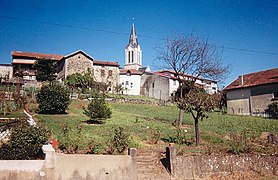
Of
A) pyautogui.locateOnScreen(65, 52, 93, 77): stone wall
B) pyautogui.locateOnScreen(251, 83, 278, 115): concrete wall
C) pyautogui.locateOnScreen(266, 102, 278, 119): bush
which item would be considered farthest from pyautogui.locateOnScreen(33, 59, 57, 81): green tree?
pyautogui.locateOnScreen(266, 102, 278, 119): bush

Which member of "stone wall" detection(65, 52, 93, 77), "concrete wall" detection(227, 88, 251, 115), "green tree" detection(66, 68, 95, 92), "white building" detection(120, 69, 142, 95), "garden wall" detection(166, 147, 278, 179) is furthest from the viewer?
"white building" detection(120, 69, 142, 95)

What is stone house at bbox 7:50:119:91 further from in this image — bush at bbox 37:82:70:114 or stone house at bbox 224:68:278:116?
bush at bbox 37:82:70:114

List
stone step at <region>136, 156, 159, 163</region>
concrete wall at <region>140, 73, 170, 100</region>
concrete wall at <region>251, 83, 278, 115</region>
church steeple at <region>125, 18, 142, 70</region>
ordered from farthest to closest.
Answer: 1. church steeple at <region>125, 18, 142, 70</region>
2. concrete wall at <region>140, 73, 170, 100</region>
3. concrete wall at <region>251, 83, 278, 115</region>
4. stone step at <region>136, 156, 159, 163</region>

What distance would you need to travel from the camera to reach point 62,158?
9.16 m

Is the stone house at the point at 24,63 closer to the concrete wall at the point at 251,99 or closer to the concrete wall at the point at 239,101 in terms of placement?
the concrete wall at the point at 239,101

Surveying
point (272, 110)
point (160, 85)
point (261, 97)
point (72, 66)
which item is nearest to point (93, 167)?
point (272, 110)

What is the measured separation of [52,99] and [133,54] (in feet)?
216

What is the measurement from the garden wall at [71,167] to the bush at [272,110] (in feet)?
96.9

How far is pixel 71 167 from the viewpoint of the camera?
9250 mm

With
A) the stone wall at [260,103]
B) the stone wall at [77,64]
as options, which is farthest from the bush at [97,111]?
the stone wall at [77,64]

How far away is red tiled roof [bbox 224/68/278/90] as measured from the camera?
36.5 meters

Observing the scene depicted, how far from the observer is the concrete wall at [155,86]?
52.5 metres

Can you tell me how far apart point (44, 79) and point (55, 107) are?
26.9 meters

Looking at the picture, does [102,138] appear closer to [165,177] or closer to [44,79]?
[165,177]
